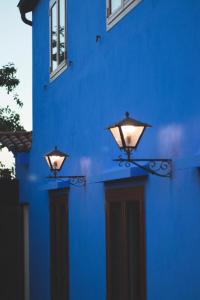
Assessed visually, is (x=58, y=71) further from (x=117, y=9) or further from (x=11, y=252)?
(x=11, y=252)

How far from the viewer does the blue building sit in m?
5.58

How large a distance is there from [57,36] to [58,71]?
64 cm

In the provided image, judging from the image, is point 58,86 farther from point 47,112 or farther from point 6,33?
point 6,33

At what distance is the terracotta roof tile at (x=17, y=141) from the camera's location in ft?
43.2

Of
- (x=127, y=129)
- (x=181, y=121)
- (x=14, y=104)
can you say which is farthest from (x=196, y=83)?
(x=14, y=104)

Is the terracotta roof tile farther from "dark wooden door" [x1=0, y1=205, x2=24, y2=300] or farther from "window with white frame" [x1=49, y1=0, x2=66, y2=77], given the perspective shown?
"window with white frame" [x1=49, y1=0, x2=66, y2=77]

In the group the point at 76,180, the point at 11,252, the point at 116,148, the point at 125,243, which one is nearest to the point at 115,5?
the point at 116,148

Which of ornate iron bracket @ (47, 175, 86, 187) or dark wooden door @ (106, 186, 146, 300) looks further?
ornate iron bracket @ (47, 175, 86, 187)

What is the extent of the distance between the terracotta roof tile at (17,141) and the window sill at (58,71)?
8.76 feet

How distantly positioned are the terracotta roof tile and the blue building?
109 centimetres

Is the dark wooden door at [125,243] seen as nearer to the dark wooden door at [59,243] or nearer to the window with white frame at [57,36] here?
the dark wooden door at [59,243]

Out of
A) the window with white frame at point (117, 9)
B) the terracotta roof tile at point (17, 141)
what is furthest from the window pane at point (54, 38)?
the window with white frame at point (117, 9)

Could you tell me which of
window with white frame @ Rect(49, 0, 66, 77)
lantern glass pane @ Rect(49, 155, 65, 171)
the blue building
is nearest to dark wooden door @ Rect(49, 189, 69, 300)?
the blue building

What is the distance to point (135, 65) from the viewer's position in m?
6.84
